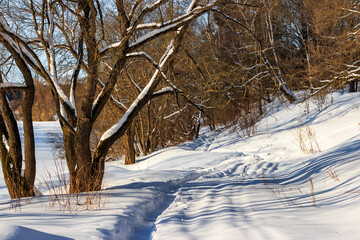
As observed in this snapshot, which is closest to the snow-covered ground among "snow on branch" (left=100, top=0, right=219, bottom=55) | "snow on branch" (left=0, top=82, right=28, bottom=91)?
"snow on branch" (left=0, top=82, right=28, bottom=91)

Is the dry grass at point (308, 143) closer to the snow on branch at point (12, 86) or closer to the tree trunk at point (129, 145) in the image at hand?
the tree trunk at point (129, 145)

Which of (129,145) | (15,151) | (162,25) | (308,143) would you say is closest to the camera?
(162,25)

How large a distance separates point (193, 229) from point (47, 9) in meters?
4.78

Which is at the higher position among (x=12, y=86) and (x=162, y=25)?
(x=162, y=25)

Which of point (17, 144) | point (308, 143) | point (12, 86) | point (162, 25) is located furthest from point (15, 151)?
point (308, 143)

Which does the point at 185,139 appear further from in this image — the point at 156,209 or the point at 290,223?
the point at 290,223

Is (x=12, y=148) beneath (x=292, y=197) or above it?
above

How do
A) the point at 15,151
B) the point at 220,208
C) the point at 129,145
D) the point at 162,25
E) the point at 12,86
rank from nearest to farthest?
the point at 220,208
the point at 162,25
the point at 12,86
the point at 15,151
the point at 129,145

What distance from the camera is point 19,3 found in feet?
18.6

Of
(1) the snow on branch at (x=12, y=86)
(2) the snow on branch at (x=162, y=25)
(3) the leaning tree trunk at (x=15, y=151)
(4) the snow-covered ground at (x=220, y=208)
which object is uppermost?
(2) the snow on branch at (x=162, y=25)

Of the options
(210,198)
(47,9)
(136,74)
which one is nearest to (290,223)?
(210,198)

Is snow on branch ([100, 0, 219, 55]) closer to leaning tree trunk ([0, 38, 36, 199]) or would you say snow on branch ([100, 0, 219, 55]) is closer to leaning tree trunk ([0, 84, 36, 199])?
leaning tree trunk ([0, 38, 36, 199])

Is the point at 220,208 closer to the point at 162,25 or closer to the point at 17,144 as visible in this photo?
the point at 162,25

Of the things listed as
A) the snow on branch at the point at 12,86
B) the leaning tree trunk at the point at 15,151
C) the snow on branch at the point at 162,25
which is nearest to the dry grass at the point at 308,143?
the snow on branch at the point at 162,25
